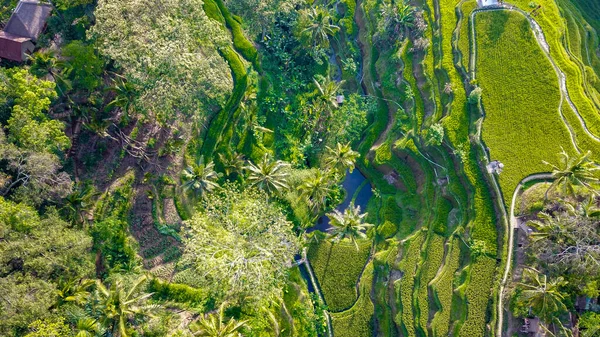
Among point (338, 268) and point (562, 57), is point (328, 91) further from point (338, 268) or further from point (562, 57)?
point (562, 57)

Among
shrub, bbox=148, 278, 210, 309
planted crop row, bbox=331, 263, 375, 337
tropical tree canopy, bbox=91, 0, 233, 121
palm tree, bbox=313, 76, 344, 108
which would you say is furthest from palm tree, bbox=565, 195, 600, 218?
shrub, bbox=148, 278, 210, 309

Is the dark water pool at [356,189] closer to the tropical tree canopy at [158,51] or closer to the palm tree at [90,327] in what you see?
the tropical tree canopy at [158,51]

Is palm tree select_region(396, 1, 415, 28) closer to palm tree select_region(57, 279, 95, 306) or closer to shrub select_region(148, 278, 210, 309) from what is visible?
shrub select_region(148, 278, 210, 309)

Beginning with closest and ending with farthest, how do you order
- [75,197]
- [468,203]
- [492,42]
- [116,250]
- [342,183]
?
[75,197] < [116,250] < [468,203] < [492,42] < [342,183]

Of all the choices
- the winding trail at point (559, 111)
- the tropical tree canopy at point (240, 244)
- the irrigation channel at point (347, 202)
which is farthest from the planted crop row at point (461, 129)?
the tropical tree canopy at point (240, 244)

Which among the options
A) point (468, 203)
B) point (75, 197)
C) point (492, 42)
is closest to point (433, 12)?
point (492, 42)

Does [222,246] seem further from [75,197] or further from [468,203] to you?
[468,203]
